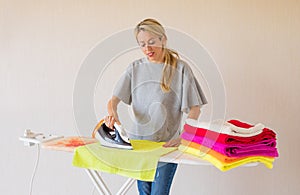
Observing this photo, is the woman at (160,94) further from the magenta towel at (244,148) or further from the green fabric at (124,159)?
the magenta towel at (244,148)

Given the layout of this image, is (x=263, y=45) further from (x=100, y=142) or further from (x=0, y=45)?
(x=0, y=45)

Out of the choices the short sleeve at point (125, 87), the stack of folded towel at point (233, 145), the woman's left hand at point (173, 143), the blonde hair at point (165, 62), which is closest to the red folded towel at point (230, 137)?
the stack of folded towel at point (233, 145)

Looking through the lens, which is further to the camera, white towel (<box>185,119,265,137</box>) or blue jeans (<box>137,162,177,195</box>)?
blue jeans (<box>137,162,177,195</box>)

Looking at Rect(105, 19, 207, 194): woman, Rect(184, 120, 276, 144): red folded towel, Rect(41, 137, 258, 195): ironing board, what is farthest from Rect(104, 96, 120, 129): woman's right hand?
Rect(184, 120, 276, 144): red folded towel

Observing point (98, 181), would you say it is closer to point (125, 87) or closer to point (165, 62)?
point (125, 87)

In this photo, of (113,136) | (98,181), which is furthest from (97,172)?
(113,136)

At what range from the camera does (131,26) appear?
77.8 inches

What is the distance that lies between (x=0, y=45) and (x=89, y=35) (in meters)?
0.58

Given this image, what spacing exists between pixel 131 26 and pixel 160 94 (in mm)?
622

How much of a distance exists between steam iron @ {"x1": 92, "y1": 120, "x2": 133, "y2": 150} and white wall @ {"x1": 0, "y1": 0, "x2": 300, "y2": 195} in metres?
0.55

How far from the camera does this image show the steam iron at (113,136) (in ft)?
4.59

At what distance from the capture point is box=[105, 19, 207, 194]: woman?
1.47 meters

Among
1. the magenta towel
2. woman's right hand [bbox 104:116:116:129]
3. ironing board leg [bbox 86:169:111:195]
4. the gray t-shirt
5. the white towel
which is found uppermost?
the gray t-shirt

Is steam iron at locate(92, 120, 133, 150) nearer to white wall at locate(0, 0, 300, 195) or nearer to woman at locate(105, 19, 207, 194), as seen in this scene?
woman at locate(105, 19, 207, 194)
